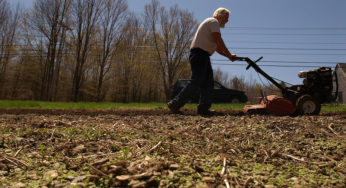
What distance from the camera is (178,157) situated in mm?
1820

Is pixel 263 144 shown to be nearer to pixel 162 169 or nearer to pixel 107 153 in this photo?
pixel 162 169

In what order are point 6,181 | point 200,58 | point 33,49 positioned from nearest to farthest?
1. point 6,181
2. point 200,58
3. point 33,49

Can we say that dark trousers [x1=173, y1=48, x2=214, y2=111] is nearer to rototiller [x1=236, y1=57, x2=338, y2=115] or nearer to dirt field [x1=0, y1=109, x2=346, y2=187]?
rototiller [x1=236, y1=57, x2=338, y2=115]

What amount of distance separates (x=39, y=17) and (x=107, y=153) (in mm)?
29277

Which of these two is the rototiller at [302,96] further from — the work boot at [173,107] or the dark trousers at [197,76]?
the work boot at [173,107]

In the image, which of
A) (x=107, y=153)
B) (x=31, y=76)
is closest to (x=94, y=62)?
(x=31, y=76)

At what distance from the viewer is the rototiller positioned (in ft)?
16.2

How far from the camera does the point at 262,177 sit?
147 centimetres

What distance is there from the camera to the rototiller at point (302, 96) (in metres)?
4.93

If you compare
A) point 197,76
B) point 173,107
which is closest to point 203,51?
point 197,76

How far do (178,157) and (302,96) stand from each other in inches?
166

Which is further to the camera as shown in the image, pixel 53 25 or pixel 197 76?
pixel 53 25

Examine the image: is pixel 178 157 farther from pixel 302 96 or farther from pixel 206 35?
pixel 302 96

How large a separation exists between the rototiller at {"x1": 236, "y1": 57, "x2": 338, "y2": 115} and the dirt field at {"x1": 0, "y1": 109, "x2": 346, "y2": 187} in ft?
6.57
